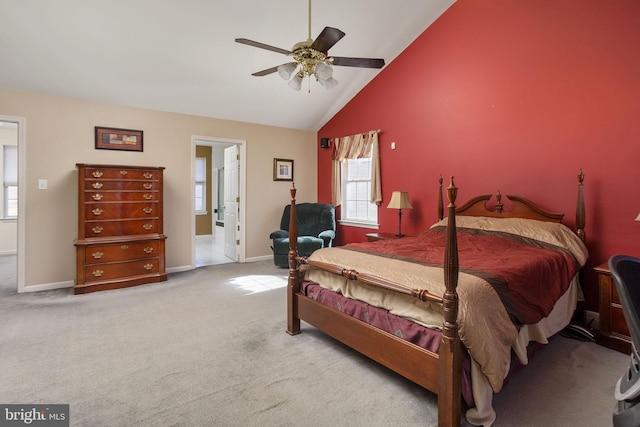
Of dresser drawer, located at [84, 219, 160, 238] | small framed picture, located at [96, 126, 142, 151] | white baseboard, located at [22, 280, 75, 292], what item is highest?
small framed picture, located at [96, 126, 142, 151]

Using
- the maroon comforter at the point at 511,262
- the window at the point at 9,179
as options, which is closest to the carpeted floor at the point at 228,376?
the maroon comforter at the point at 511,262

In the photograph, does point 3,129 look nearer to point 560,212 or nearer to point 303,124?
point 303,124

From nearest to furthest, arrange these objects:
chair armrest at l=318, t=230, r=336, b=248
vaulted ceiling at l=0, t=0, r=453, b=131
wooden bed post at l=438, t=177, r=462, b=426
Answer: wooden bed post at l=438, t=177, r=462, b=426 → vaulted ceiling at l=0, t=0, r=453, b=131 → chair armrest at l=318, t=230, r=336, b=248

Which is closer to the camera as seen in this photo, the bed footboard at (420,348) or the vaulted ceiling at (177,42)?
the bed footboard at (420,348)

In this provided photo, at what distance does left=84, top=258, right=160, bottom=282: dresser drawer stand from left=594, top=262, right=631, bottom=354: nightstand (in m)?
4.76

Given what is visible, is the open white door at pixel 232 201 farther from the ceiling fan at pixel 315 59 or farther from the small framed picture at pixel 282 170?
the ceiling fan at pixel 315 59

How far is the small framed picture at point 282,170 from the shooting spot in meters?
5.91

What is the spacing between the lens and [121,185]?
411 cm

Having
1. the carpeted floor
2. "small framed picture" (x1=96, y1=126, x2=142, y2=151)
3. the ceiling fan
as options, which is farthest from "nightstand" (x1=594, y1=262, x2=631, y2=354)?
"small framed picture" (x1=96, y1=126, x2=142, y2=151)

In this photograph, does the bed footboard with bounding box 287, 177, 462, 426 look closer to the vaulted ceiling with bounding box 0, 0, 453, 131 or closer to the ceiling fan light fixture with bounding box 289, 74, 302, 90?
the ceiling fan light fixture with bounding box 289, 74, 302, 90

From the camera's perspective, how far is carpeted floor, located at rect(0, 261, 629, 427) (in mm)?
1791

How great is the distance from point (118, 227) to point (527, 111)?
494 centimetres

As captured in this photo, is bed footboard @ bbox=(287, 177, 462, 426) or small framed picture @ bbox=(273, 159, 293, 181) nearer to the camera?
bed footboard @ bbox=(287, 177, 462, 426)

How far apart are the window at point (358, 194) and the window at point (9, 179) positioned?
251 inches
